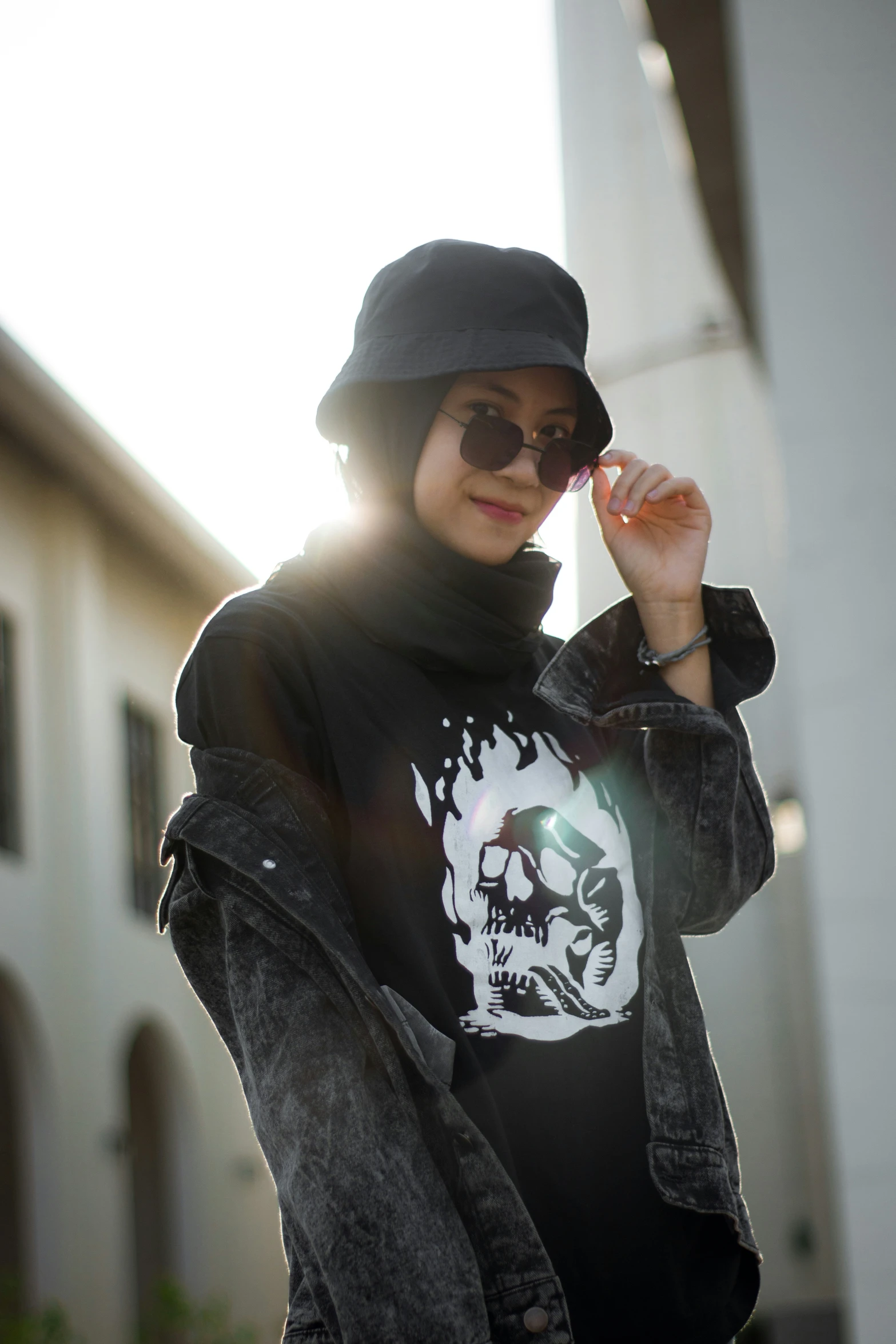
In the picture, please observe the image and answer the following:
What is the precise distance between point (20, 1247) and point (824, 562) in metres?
9.10

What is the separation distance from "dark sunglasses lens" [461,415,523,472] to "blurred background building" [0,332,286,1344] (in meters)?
8.80

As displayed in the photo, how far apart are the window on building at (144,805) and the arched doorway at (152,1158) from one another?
136cm

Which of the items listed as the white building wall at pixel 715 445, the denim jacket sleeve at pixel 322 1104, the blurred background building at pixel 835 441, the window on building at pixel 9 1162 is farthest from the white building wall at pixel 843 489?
the window on building at pixel 9 1162

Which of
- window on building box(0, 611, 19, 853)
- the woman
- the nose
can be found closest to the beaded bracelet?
the woman

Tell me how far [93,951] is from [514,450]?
10.4m

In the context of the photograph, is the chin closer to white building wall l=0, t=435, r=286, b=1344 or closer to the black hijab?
the black hijab

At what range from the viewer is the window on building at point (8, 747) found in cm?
1070

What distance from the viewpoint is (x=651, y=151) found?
15148mm

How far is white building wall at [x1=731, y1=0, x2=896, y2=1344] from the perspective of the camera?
3631 mm

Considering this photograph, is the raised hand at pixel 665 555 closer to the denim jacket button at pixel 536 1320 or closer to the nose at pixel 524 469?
the nose at pixel 524 469

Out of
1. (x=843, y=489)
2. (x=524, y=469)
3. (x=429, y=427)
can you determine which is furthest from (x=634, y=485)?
(x=843, y=489)

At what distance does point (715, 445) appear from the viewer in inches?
553

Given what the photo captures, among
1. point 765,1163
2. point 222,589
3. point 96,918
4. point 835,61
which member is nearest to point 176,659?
point 222,589

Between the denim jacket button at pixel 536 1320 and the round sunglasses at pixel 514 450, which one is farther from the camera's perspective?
the round sunglasses at pixel 514 450
